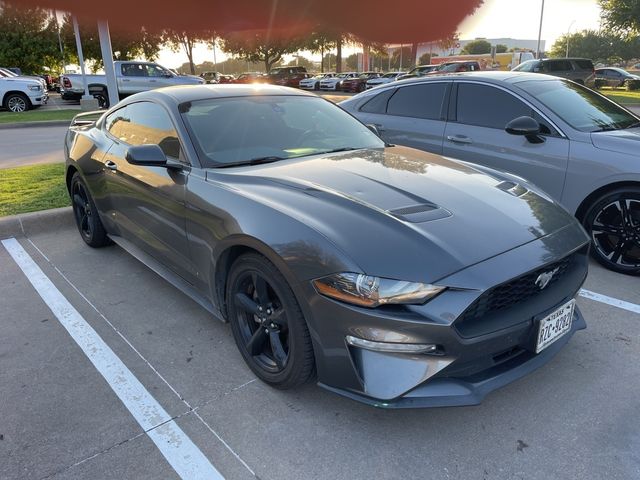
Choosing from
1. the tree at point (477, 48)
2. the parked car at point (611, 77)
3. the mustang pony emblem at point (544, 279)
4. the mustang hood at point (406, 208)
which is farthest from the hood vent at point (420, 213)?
the tree at point (477, 48)

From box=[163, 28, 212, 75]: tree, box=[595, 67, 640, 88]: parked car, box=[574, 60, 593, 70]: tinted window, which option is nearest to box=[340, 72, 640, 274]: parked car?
box=[163, 28, 212, 75]: tree

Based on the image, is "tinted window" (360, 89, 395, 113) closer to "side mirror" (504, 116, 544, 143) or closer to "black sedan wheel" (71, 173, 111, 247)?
"side mirror" (504, 116, 544, 143)

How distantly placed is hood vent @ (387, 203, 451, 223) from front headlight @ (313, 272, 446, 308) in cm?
39

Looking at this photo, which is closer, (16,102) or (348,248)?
(348,248)

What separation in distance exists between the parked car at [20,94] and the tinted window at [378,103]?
15825 millimetres

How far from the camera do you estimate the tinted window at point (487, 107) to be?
4.60 metres

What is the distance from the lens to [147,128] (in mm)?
3664

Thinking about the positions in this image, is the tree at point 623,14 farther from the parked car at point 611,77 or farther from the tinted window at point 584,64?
the parked car at point 611,77

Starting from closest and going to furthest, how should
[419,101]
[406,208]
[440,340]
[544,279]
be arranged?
[440,340]
[544,279]
[406,208]
[419,101]

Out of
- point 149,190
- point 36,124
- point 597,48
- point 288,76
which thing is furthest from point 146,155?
point 597,48

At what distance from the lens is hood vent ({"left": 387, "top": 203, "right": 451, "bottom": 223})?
232 centimetres

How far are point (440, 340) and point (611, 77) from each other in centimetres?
3588

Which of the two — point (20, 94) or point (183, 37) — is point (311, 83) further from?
point (183, 37)

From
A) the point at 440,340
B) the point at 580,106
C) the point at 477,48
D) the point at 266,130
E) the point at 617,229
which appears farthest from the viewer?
the point at 477,48
